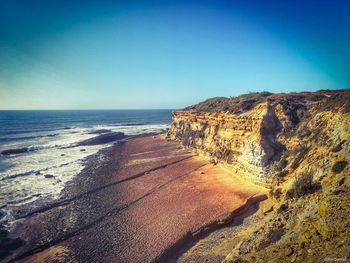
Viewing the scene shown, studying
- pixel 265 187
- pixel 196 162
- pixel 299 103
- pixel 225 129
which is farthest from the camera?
pixel 196 162

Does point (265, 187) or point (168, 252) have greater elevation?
point (265, 187)

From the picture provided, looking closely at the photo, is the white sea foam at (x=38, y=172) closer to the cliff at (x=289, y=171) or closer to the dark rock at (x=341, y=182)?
the cliff at (x=289, y=171)

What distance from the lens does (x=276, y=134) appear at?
2131 cm

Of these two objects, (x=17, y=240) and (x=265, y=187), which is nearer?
(x=17, y=240)

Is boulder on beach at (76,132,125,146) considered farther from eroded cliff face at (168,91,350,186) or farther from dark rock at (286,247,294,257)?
dark rock at (286,247,294,257)

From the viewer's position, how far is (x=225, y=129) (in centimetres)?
2709

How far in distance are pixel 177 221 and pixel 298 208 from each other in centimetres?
784

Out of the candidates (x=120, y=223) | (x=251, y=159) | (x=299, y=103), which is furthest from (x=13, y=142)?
(x=299, y=103)

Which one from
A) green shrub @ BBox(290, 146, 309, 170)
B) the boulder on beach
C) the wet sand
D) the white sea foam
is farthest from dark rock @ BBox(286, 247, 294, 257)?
the boulder on beach

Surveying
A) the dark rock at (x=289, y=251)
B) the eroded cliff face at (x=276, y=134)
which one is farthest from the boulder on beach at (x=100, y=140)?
the dark rock at (x=289, y=251)

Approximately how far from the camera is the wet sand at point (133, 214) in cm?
1342

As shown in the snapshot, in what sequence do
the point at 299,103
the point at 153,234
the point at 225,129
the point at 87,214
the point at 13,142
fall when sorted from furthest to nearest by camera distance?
the point at 13,142 → the point at 225,129 → the point at 299,103 → the point at 87,214 → the point at 153,234

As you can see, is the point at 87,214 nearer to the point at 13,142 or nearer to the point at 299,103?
the point at 299,103

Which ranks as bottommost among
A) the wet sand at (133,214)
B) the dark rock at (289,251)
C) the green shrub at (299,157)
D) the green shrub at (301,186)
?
the wet sand at (133,214)
